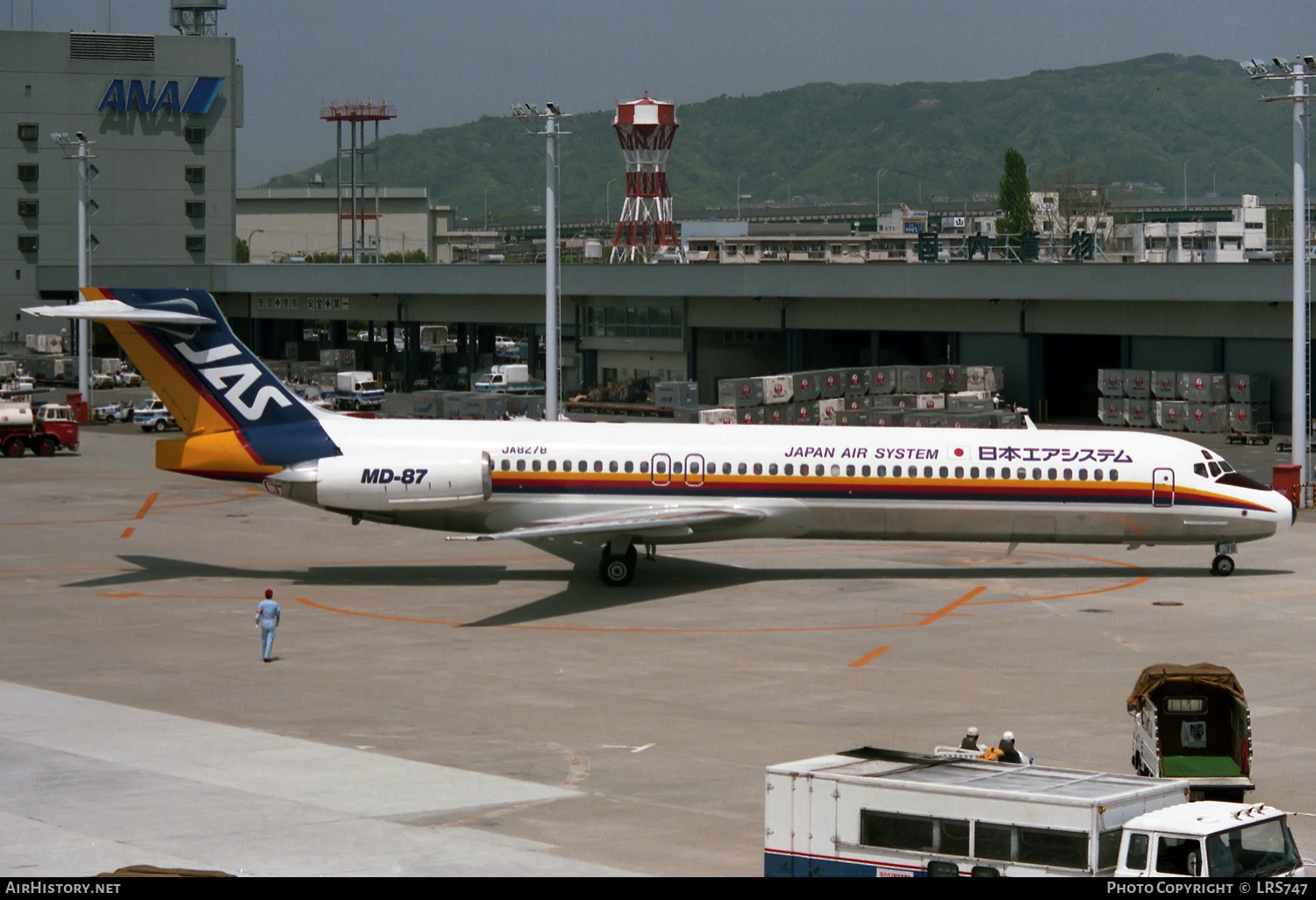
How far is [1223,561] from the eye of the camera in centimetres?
4047

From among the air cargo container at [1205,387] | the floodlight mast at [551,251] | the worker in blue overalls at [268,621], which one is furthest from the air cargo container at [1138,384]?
the worker in blue overalls at [268,621]

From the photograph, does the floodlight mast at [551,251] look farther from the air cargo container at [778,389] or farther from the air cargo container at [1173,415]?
the air cargo container at [1173,415]

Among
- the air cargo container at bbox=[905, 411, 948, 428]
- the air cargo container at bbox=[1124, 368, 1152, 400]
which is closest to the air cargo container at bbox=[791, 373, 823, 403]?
the air cargo container at bbox=[905, 411, 948, 428]

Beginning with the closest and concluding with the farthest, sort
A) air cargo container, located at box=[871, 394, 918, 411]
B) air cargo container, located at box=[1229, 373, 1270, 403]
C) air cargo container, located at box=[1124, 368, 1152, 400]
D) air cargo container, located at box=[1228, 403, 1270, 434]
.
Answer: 1. air cargo container, located at box=[1228, 403, 1270, 434]
2. air cargo container, located at box=[1229, 373, 1270, 403]
3. air cargo container, located at box=[1124, 368, 1152, 400]
4. air cargo container, located at box=[871, 394, 918, 411]

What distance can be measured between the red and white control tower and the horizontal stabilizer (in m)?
96.4

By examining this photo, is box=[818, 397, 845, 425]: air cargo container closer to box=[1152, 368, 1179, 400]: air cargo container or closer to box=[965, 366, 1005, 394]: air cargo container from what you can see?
box=[965, 366, 1005, 394]: air cargo container

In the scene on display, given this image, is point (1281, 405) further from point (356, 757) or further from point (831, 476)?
point (356, 757)

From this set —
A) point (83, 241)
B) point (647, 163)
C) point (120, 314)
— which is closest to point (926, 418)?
point (120, 314)

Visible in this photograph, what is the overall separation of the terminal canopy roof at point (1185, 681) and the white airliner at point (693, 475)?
17.4 meters

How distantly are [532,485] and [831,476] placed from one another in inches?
292

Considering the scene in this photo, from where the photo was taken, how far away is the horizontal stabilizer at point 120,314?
38344 mm

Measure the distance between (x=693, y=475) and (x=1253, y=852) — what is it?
25478 millimetres

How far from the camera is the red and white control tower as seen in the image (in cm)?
13638

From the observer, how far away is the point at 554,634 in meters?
33.8
